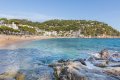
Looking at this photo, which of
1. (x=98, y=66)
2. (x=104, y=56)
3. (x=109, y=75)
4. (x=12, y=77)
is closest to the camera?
(x=12, y=77)

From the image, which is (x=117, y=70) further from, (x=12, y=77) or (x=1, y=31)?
(x=1, y=31)

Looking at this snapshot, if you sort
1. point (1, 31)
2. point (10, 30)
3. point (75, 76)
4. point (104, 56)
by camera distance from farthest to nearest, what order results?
point (10, 30) → point (1, 31) → point (104, 56) → point (75, 76)

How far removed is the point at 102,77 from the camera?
22.4 meters

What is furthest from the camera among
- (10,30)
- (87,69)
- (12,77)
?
(10,30)

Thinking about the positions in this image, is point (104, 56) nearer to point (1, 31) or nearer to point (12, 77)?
point (12, 77)

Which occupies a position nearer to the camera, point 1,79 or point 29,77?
point 1,79

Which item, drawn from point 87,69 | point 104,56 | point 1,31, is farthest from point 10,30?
point 87,69

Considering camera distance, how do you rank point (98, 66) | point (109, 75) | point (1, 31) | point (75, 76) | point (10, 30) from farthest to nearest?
point (10, 30)
point (1, 31)
point (98, 66)
point (109, 75)
point (75, 76)

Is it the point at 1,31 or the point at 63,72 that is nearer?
the point at 63,72

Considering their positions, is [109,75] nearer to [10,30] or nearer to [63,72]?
[63,72]

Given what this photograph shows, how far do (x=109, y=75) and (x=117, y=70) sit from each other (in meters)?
1.13

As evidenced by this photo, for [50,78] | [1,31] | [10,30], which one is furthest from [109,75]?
[10,30]

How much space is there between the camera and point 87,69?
26422mm

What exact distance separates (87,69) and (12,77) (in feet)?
26.8
